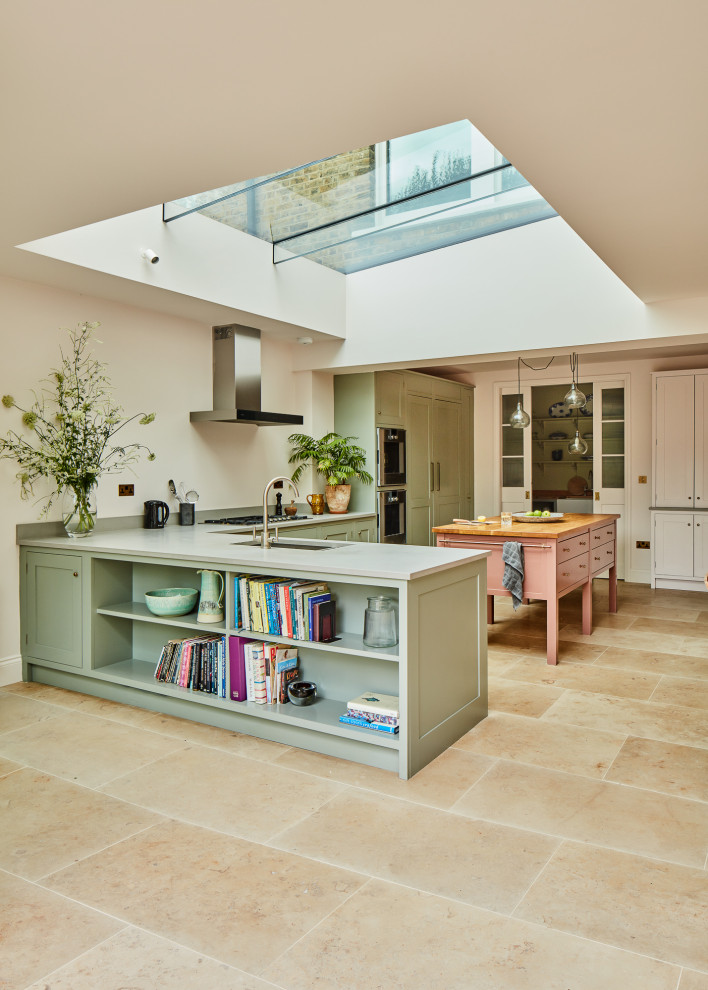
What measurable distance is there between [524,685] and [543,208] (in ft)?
10.7

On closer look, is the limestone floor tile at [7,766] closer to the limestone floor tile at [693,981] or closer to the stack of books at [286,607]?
the stack of books at [286,607]

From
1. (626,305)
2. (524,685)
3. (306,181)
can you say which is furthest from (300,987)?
(626,305)

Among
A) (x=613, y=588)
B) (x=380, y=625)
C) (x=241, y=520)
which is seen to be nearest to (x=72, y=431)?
(x=241, y=520)

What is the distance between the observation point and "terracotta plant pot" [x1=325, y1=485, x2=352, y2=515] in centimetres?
626

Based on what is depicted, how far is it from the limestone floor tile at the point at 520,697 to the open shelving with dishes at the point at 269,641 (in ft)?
0.84

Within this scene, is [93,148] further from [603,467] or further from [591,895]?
[603,467]

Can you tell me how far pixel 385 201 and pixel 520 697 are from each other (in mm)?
3379

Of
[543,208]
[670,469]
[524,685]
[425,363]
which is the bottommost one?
[524,685]

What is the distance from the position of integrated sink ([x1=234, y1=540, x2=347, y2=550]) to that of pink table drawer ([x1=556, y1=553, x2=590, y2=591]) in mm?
1638

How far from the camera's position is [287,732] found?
3160mm

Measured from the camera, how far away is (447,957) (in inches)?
69.1

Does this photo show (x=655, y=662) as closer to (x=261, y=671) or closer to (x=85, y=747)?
(x=261, y=671)

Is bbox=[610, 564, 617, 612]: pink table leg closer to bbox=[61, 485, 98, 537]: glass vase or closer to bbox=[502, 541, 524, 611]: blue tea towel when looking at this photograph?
bbox=[502, 541, 524, 611]: blue tea towel

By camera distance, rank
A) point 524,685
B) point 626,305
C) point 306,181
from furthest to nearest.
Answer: point 626,305 < point 306,181 < point 524,685
